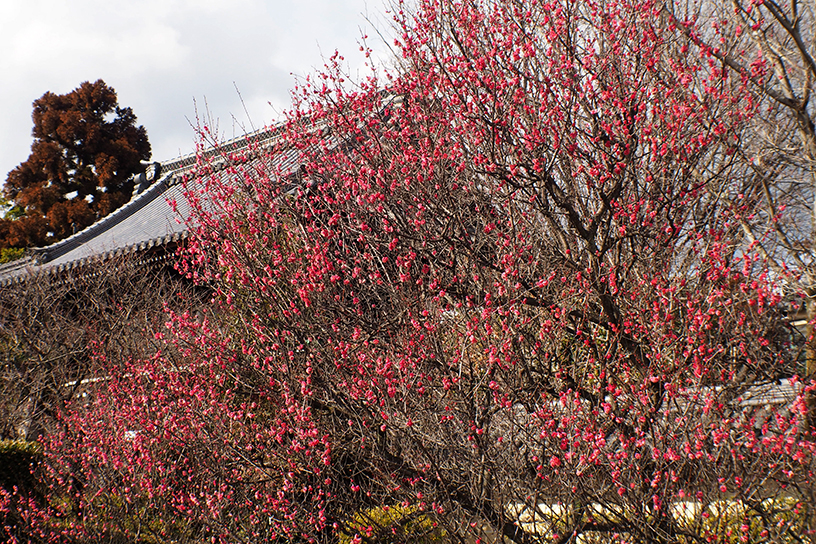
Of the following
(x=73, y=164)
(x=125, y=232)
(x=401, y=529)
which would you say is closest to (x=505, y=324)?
(x=401, y=529)

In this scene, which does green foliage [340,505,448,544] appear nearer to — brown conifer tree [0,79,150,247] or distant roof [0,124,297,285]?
distant roof [0,124,297,285]

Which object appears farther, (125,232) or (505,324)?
(125,232)

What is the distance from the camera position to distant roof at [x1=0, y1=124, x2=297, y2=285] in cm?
1029

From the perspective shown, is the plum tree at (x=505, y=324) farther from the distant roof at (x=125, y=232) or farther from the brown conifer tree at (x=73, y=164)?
the brown conifer tree at (x=73, y=164)

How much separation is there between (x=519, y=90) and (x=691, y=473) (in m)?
2.89

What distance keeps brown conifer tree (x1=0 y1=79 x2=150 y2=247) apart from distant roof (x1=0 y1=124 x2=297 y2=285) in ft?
22.3

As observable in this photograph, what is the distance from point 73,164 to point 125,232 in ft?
41.0

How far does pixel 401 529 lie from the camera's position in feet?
13.6

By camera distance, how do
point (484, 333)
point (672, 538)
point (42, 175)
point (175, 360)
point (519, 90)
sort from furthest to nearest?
1. point (42, 175)
2. point (175, 360)
3. point (519, 90)
4. point (484, 333)
5. point (672, 538)

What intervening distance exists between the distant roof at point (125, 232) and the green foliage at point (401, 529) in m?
6.77

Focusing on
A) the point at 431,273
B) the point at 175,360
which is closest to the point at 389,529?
the point at 431,273

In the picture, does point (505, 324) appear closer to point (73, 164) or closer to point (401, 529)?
point (401, 529)

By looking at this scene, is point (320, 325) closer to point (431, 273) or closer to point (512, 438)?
point (431, 273)

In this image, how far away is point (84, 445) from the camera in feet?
19.3
